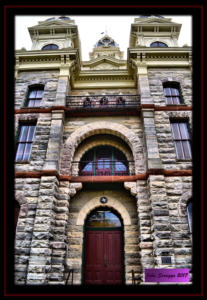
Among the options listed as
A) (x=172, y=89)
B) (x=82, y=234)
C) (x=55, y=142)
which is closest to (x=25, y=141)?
(x=55, y=142)

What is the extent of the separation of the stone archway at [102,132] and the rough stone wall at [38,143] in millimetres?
1004

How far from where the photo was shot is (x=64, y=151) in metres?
10.5

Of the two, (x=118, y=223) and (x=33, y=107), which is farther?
(x=33, y=107)

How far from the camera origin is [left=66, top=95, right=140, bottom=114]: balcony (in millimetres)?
11414

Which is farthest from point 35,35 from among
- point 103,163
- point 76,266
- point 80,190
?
point 76,266

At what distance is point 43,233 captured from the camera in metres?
7.92

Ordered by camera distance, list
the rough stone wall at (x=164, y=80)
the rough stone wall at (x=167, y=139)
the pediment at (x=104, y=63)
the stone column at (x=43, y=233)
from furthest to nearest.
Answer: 1. the pediment at (x=104, y=63)
2. the rough stone wall at (x=164, y=80)
3. the rough stone wall at (x=167, y=139)
4. the stone column at (x=43, y=233)

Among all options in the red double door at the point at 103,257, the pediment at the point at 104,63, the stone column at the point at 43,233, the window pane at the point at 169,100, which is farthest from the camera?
the pediment at the point at 104,63

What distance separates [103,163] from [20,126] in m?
4.99

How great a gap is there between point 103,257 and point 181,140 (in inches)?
266

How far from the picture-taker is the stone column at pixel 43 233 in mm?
7316

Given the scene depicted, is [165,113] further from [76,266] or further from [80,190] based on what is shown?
[76,266]

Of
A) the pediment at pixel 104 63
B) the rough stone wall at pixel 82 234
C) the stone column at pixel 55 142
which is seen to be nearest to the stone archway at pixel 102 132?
the stone column at pixel 55 142

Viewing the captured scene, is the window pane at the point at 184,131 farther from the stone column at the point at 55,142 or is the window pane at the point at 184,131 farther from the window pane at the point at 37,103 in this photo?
the window pane at the point at 37,103
